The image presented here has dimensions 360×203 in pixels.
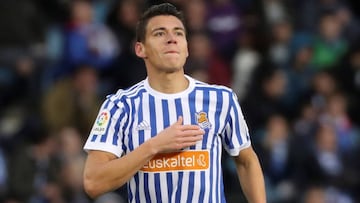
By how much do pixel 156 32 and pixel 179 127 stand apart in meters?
0.67

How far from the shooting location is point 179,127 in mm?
6965

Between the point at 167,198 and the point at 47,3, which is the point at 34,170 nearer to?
the point at 47,3

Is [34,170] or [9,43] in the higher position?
[9,43]

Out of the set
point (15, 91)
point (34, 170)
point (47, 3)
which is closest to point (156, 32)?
point (34, 170)

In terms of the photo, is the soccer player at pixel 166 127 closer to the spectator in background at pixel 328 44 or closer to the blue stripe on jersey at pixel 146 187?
the blue stripe on jersey at pixel 146 187

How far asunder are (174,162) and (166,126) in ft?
0.78

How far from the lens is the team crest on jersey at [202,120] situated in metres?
7.30

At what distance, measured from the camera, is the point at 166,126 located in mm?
7301

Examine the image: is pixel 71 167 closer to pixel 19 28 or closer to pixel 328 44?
pixel 19 28

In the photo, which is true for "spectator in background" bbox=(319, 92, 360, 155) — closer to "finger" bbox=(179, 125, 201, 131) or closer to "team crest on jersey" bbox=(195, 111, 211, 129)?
"team crest on jersey" bbox=(195, 111, 211, 129)

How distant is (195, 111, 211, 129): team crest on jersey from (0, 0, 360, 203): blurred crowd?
16.1ft

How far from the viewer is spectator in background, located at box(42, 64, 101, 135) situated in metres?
13.4

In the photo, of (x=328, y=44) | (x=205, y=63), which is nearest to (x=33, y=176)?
(x=205, y=63)

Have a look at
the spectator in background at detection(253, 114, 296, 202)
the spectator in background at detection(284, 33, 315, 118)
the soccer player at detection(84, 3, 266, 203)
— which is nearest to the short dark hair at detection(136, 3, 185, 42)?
the soccer player at detection(84, 3, 266, 203)
